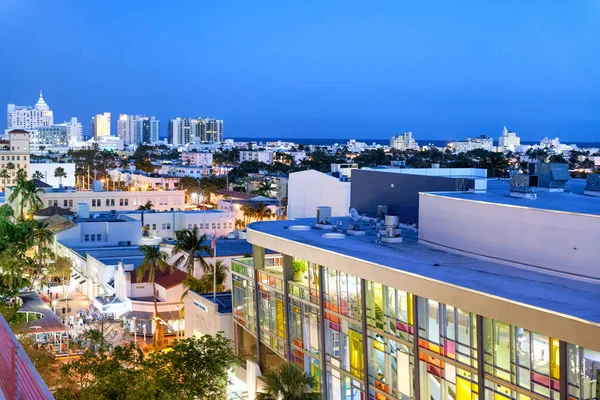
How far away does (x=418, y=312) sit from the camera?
70.0 feet

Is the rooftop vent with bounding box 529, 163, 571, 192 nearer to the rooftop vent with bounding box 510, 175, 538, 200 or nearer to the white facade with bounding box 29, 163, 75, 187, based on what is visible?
the rooftop vent with bounding box 510, 175, 538, 200

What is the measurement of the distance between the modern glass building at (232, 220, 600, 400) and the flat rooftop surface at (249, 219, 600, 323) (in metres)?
0.04

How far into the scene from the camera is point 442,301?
2012 cm

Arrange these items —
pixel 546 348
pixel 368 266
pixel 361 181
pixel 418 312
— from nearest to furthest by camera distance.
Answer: pixel 546 348 → pixel 418 312 → pixel 368 266 → pixel 361 181

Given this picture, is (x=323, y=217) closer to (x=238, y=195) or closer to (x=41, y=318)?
(x=41, y=318)

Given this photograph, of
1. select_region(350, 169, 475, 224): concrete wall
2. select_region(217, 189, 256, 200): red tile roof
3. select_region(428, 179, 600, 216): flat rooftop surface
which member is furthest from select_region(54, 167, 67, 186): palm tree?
select_region(428, 179, 600, 216): flat rooftop surface

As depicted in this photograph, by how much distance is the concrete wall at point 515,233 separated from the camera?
831 inches

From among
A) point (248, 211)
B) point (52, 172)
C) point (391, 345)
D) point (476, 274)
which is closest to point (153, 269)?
point (391, 345)

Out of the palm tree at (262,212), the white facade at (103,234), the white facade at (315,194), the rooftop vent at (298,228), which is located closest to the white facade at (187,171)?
the palm tree at (262,212)

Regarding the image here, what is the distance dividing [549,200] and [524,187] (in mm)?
1523

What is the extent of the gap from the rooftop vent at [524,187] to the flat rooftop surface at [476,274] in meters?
4.06

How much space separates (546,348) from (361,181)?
2353cm

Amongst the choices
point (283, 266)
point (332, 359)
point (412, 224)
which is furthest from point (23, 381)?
point (412, 224)

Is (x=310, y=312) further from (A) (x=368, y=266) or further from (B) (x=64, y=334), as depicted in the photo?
(B) (x=64, y=334)
